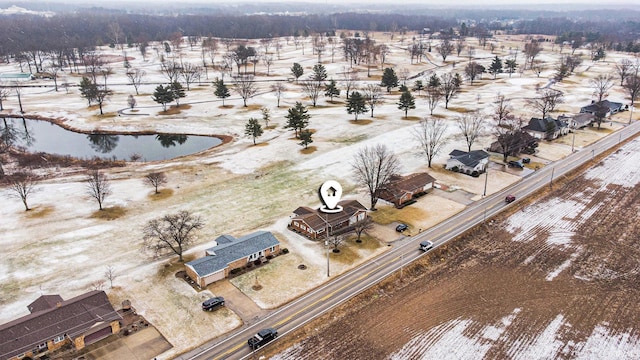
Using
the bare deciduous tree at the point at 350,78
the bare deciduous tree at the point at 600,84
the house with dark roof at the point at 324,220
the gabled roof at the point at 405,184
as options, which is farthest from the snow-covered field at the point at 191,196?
the bare deciduous tree at the point at 350,78

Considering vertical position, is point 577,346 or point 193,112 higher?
point 193,112

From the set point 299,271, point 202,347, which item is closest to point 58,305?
point 202,347

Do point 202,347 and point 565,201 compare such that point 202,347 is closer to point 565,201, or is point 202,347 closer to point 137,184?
point 137,184

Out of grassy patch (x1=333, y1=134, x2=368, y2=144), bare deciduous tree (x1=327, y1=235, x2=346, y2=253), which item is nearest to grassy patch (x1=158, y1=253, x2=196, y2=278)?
bare deciduous tree (x1=327, y1=235, x2=346, y2=253)

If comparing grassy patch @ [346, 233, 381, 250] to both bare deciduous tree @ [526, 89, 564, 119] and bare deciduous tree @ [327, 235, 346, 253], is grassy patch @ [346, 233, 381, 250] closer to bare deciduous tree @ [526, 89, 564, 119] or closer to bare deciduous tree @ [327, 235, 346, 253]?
bare deciduous tree @ [327, 235, 346, 253]

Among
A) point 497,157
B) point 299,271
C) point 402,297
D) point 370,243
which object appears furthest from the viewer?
point 497,157

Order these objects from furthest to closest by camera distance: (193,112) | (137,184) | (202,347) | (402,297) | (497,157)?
(193,112) < (497,157) < (137,184) < (402,297) < (202,347)

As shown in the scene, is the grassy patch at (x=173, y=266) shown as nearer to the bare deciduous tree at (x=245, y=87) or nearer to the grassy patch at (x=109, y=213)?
the grassy patch at (x=109, y=213)
